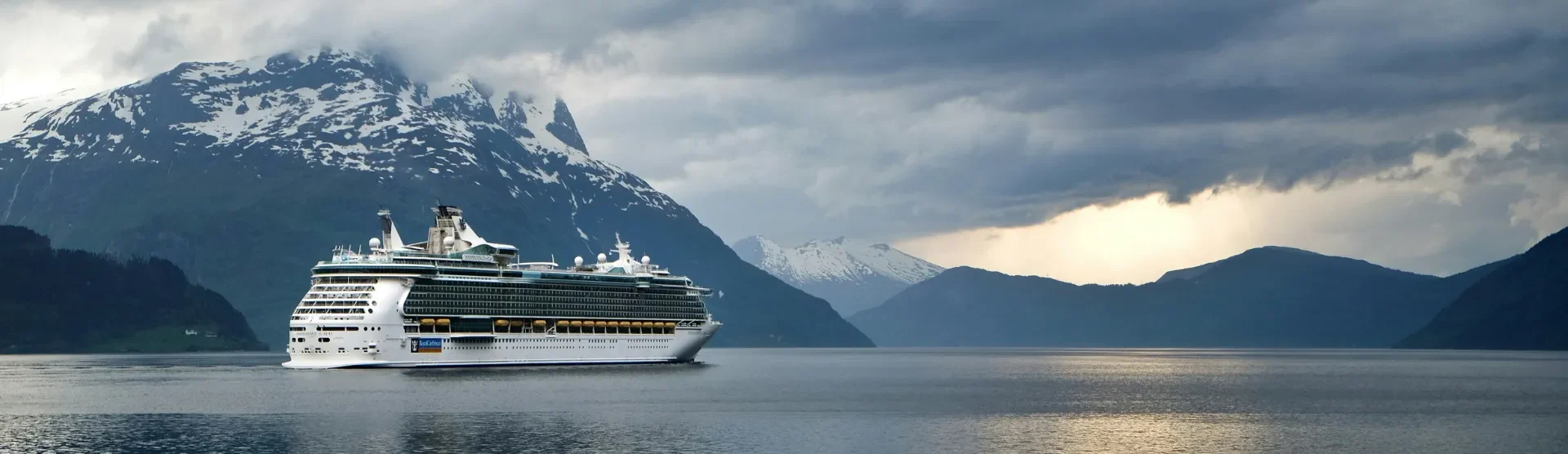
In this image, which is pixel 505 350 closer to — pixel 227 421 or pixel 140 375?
pixel 140 375

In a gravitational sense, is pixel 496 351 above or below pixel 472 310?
below

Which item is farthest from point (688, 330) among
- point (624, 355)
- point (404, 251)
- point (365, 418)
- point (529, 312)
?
point (365, 418)

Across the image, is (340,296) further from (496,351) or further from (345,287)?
(496,351)

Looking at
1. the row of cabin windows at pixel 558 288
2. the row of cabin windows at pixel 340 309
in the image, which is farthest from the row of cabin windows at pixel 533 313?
the row of cabin windows at pixel 340 309

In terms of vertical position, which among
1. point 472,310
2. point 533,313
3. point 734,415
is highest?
point 472,310

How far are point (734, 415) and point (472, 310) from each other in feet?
241

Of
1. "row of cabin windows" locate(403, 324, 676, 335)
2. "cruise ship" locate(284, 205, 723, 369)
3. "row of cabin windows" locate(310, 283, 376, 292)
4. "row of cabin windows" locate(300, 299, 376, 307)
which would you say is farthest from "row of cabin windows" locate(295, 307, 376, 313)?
"row of cabin windows" locate(403, 324, 676, 335)

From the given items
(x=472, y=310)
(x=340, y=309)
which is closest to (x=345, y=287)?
(x=340, y=309)

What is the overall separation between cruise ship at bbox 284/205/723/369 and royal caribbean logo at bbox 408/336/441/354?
0.45 feet

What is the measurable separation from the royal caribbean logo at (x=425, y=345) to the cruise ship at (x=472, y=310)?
0.14 m

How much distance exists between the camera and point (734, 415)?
→ 105 metres

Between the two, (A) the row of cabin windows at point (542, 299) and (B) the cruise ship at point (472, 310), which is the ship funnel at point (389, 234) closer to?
(B) the cruise ship at point (472, 310)

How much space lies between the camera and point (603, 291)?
7347 inches

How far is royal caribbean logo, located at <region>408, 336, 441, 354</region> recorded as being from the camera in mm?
163125
